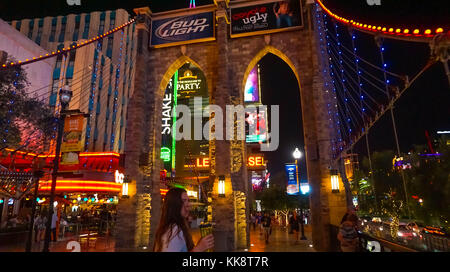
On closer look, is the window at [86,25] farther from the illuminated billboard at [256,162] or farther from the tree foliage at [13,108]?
the illuminated billboard at [256,162]

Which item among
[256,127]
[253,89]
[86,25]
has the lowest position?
[256,127]

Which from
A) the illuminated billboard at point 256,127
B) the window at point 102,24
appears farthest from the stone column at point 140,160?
the window at point 102,24

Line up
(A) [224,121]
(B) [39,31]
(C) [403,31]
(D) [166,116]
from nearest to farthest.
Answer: (C) [403,31]
(A) [224,121]
(B) [39,31]
(D) [166,116]

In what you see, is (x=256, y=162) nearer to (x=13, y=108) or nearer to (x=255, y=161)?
(x=255, y=161)

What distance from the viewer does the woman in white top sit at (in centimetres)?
265

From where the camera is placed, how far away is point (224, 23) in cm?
1595

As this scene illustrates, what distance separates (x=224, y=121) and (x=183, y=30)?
6809 mm

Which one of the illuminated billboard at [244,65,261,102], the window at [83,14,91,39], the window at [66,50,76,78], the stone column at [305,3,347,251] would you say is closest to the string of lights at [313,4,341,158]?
the stone column at [305,3,347,251]

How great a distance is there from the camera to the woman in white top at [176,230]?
265 cm

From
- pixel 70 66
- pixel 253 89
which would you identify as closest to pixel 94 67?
pixel 70 66

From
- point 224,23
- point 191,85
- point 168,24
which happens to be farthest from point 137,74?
point 191,85

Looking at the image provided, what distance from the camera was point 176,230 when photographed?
2.76 meters

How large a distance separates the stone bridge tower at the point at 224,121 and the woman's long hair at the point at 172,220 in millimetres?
10128

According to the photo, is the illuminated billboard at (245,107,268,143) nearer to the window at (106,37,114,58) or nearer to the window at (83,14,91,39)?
the window at (106,37,114,58)
